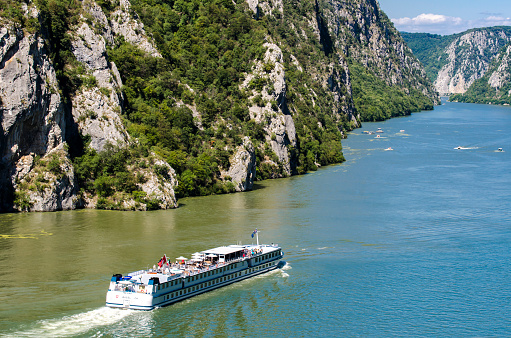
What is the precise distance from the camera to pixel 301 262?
174 feet

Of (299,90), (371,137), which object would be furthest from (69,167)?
(371,137)

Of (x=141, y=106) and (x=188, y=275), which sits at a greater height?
(x=141, y=106)

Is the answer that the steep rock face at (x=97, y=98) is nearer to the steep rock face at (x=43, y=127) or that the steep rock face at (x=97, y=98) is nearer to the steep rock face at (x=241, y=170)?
the steep rock face at (x=43, y=127)

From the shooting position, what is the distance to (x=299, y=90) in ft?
491

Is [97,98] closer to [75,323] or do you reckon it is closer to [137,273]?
[137,273]

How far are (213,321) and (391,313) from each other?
40.6 feet

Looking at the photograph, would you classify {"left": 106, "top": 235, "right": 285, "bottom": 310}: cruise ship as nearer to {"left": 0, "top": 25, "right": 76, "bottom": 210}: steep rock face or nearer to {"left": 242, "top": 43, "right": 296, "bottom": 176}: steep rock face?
{"left": 0, "top": 25, "right": 76, "bottom": 210}: steep rock face

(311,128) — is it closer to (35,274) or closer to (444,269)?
(444,269)

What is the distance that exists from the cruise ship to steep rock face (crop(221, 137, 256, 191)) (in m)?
34.8

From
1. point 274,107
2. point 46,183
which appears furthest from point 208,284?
point 274,107

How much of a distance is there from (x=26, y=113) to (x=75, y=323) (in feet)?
128

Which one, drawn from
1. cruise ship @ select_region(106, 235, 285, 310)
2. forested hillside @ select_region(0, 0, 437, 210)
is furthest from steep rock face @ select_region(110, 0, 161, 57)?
cruise ship @ select_region(106, 235, 285, 310)

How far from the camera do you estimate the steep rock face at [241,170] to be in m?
88.7

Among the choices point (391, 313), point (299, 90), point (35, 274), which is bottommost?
point (391, 313)
